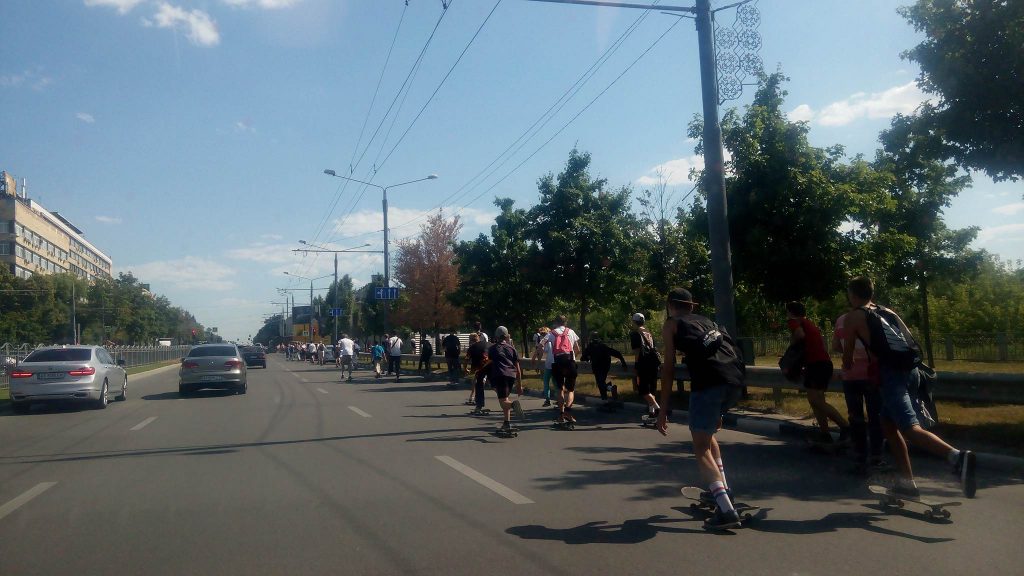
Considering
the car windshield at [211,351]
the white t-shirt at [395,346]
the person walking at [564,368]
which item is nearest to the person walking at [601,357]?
the person walking at [564,368]

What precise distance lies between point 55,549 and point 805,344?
7.91 metres

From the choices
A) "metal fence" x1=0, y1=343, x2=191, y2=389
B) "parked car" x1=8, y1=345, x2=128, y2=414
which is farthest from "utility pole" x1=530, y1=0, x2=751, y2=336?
"metal fence" x1=0, y1=343, x2=191, y2=389

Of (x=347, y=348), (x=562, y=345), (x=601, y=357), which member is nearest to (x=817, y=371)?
(x=562, y=345)

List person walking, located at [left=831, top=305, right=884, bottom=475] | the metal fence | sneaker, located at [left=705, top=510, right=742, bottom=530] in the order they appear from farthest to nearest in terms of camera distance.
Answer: the metal fence → person walking, located at [left=831, top=305, right=884, bottom=475] → sneaker, located at [left=705, top=510, right=742, bottom=530]

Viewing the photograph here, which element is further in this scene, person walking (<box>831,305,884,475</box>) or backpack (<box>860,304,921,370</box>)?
person walking (<box>831,305,884,475</box>)

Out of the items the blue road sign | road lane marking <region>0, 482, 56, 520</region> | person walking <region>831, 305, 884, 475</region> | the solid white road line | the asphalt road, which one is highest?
the blue road sign

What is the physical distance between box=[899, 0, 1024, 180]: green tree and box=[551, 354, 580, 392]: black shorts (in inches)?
248

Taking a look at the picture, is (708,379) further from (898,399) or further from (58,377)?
(58,377)

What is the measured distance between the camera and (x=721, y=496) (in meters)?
5.73

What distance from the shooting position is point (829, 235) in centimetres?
1329

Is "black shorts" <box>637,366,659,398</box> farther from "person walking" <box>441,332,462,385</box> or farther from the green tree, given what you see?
"person walking" <box>441,332,462,385</box>

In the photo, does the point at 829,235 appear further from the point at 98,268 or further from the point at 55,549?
the point at 98,268

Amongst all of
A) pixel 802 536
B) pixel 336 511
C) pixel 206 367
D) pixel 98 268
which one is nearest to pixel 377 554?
pixel 336 511

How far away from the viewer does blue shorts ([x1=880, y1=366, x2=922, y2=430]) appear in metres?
6.44
